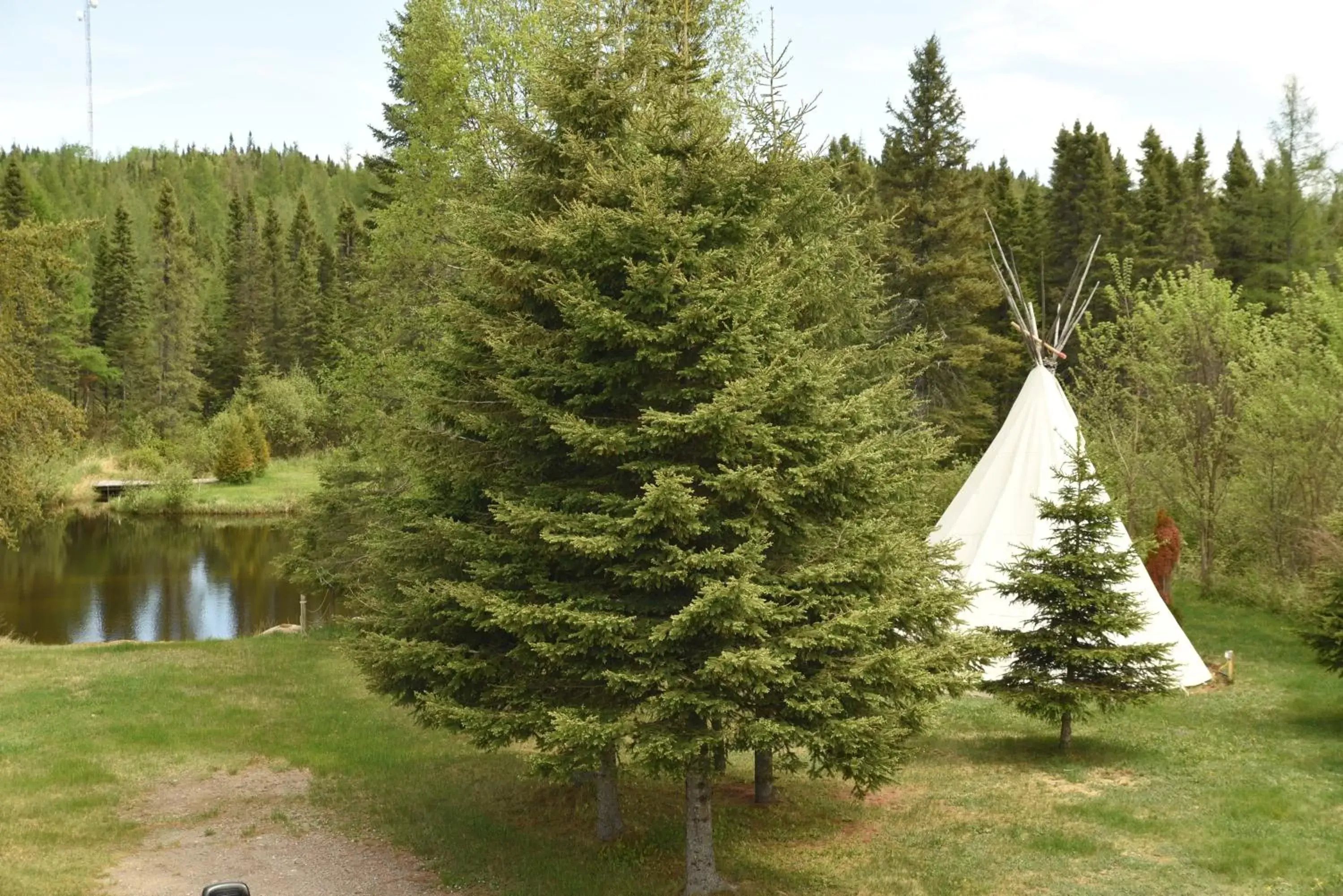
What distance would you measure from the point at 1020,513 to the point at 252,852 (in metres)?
13.0

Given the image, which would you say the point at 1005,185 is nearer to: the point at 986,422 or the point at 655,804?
the point at 986,422

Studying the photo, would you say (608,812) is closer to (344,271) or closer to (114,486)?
(114,486)

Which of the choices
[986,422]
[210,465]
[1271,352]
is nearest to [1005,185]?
[986,422]

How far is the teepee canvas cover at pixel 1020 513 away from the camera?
17891 millimetres

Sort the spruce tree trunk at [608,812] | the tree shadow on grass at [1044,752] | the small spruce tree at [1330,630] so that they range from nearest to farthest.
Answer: the spruce tree trunk at [608,812] → the tree shadow on grass at [1044,752] → the small spruce tree at [1330,630]

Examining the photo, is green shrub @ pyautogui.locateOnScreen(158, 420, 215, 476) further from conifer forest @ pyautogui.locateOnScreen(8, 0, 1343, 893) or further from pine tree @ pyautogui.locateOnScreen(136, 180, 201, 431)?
conifer forest @ pyautogui.locateOnScreen(8, 0, 1343, 893)

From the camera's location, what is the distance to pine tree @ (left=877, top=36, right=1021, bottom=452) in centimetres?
3538

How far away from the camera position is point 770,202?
427 inches

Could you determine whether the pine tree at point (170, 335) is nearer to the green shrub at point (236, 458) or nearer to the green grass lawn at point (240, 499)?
the green shrub at point (236, 458)

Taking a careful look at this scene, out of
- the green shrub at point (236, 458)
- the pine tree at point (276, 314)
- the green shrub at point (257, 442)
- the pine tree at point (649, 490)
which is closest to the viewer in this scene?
the pine tree at point (649, 490)

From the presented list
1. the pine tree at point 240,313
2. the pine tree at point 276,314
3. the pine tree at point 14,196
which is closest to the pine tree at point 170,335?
the pine tree at point 240,313

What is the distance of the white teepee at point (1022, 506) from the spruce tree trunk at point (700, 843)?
330 inches

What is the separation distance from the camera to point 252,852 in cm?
1145

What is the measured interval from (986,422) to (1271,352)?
17959 millimetres
